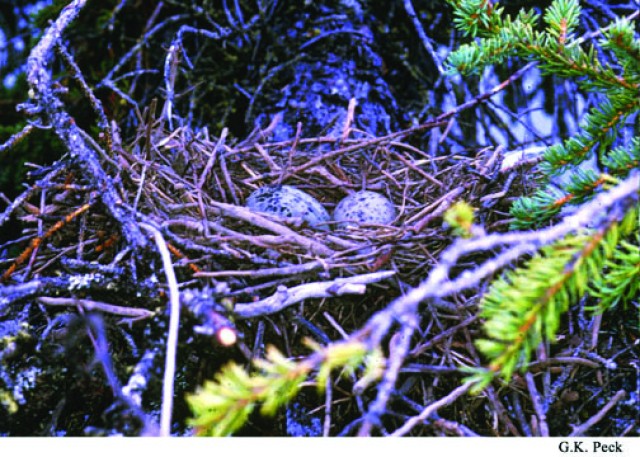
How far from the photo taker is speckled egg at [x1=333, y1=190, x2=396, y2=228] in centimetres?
171

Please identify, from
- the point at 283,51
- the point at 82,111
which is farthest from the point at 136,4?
the point at 283,51

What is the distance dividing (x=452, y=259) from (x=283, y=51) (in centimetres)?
198

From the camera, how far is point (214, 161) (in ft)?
5.99

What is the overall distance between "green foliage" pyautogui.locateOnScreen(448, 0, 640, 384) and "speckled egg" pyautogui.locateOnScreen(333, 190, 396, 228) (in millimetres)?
508

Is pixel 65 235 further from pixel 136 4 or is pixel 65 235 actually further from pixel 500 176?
pixel 136 4

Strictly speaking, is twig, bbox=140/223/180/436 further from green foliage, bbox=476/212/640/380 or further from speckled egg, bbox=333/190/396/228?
speckled egg, bbox=333/190/396/228

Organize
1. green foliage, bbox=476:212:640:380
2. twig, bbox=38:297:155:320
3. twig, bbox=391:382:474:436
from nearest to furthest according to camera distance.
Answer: green foliage, bbox=476:212:640:380 < twig, bbox=391:382:474:436 < twig, bbox=38:297:155:320

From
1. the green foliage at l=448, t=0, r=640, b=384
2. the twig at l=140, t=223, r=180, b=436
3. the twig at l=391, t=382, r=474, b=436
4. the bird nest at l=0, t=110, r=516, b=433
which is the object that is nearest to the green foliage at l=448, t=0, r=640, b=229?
the green foliage at l=448, t=0, r=640, b=384

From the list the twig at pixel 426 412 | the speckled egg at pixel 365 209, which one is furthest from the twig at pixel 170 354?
the speckled egg at pixel 365 209

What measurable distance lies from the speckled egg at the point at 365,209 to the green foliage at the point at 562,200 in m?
0.51

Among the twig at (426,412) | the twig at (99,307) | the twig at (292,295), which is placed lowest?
the twig at (426,412)

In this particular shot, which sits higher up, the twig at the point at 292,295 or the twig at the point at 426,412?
the twig at the point at 292,295

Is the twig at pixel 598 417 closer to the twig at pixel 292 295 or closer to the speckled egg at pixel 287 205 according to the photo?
the twig at pixel 292 295

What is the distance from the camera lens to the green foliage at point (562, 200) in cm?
77
